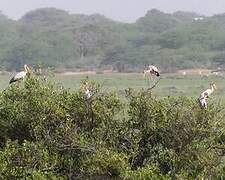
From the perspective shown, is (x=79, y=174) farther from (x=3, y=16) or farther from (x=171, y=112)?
(x=3, y=16)

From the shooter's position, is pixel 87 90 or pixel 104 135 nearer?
pixel 104 135

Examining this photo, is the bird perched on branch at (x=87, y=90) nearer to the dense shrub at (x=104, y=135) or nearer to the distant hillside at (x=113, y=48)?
the dense shrub at (x=104, y=135)

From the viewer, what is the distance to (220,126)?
14.9m

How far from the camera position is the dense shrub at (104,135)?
13.4m

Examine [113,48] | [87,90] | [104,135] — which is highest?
[113,48]

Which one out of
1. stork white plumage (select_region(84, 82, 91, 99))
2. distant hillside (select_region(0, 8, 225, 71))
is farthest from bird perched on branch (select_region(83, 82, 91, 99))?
distant hillside (select_region(0, 8, 225, 71))

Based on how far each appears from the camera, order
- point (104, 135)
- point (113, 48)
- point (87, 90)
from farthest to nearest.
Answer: point (113, 48) < point (87, 90) < point (104, 135)

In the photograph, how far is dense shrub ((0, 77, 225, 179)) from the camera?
13430 mm

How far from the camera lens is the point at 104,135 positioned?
14.4 metres

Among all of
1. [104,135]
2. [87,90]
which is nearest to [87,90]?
[87,90]

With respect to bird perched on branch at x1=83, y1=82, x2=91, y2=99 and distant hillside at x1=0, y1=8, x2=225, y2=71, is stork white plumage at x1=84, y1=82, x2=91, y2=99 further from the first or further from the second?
distant hillside at x1=0, y1=8, x2=225, y2=71

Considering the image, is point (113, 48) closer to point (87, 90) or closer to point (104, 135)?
point (87, 90)

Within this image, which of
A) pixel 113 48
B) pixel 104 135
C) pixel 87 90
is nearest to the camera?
pixel 104 135

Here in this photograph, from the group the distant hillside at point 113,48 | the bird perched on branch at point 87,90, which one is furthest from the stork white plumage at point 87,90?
the distant hillside at point 113,48
